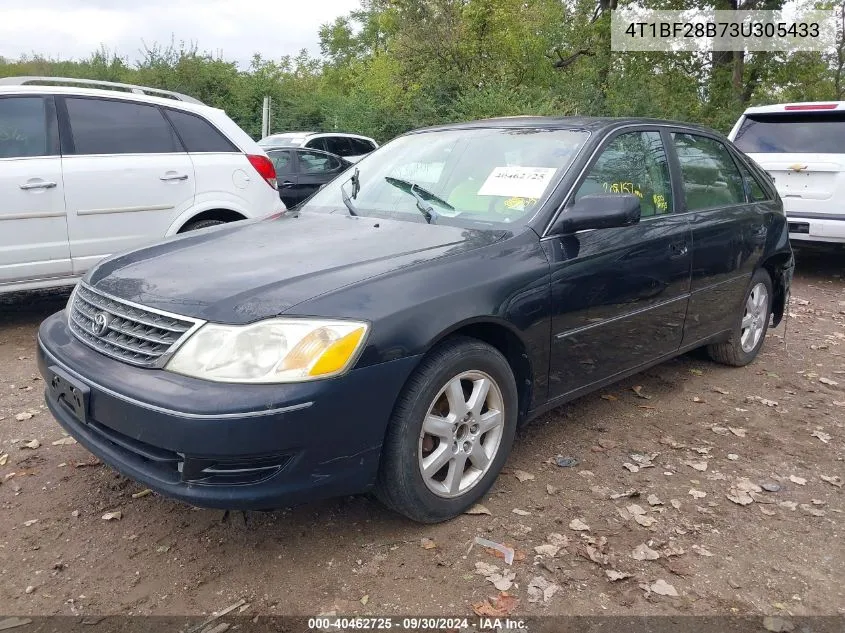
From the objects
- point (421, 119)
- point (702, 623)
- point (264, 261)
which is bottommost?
point (702, 623)

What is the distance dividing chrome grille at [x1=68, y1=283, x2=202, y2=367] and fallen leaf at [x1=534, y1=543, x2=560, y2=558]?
5.11ft

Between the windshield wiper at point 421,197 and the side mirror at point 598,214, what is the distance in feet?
1.84

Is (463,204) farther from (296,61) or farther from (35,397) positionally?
(296,61)

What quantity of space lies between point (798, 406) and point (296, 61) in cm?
4604

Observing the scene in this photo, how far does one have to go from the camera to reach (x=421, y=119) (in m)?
19.6

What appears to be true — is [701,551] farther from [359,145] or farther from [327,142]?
[359,145]

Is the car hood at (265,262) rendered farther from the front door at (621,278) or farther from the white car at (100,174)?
the white car at (100,174)

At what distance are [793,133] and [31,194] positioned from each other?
782cm

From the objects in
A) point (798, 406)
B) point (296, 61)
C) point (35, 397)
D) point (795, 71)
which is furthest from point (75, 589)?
point (296, 61)

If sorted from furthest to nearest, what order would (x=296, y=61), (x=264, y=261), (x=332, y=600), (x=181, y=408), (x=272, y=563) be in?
(x=296, y=61), (x=264, y=261), (x=272, y=563), (x=332, y=600), (x=181, y=408)

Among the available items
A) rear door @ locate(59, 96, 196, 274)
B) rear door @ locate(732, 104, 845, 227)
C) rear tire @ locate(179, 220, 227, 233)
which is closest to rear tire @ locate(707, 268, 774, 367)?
rear door @ locate(732, 104, 845, 227)

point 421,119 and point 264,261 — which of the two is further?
point 421,119

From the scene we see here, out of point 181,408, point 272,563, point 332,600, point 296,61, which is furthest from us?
point 296,61

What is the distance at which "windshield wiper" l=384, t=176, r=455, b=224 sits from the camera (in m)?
3.39
